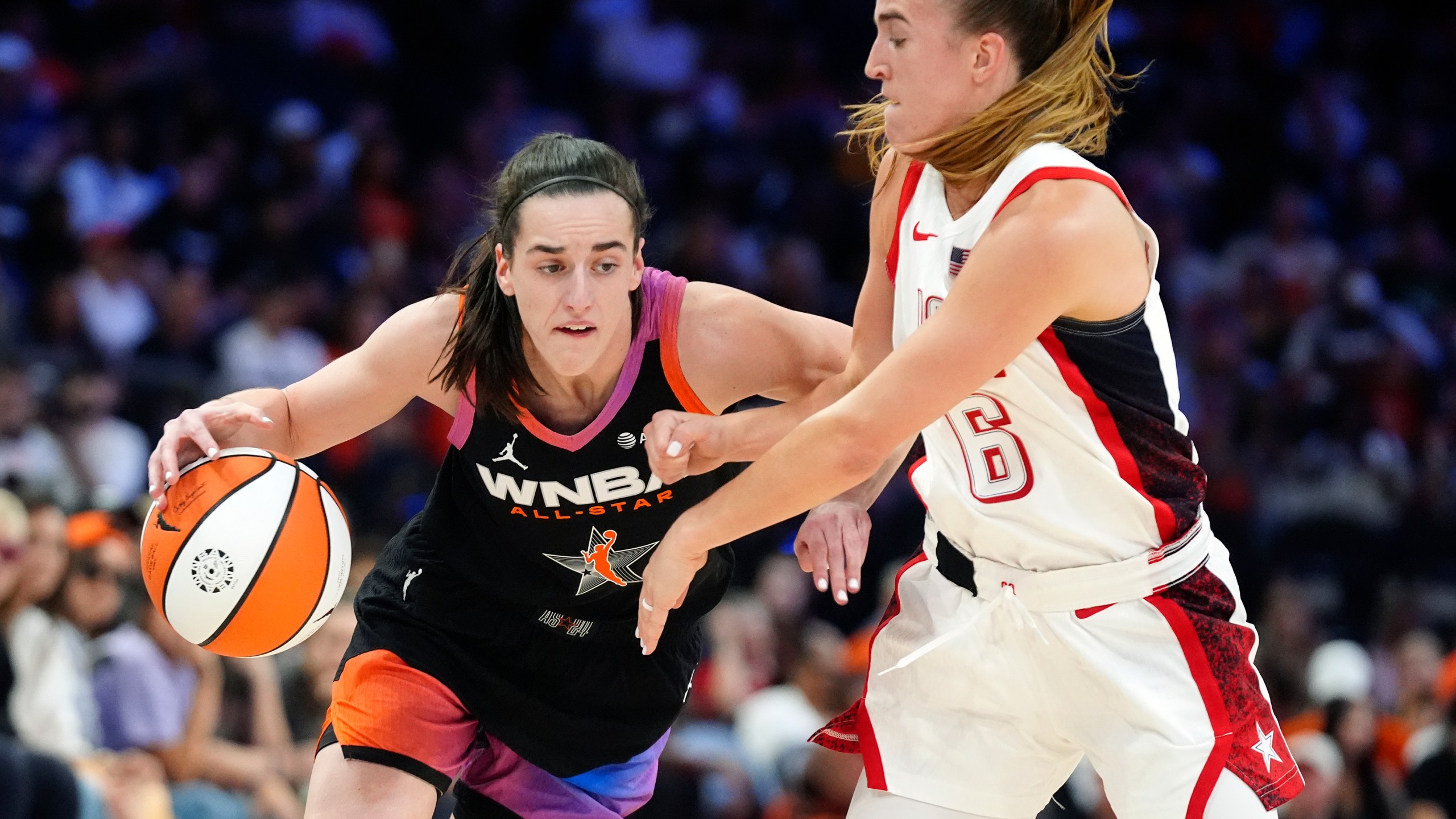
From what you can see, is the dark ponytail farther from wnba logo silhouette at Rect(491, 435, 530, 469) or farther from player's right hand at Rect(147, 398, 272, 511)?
player's right hand at Rect(147, 398, 272, 511)

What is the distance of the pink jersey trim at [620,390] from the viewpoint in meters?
3.38

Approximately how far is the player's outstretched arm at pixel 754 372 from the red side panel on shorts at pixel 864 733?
43 centimetres

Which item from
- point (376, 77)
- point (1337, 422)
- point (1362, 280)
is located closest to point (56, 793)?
point (376, 77)

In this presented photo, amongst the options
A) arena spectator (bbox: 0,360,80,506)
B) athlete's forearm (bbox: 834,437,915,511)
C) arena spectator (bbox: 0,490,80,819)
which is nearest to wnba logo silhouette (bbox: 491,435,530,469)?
athlete's forearm (bbox: 834,437,915,511)

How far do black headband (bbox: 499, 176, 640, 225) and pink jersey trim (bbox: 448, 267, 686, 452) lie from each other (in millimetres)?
199

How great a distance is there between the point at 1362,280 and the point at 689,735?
6.67 metres

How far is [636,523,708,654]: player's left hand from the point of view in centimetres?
298

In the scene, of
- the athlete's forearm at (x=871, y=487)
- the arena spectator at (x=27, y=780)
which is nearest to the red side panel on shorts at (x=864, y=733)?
the athlete's forearm at (x=871, y=487)

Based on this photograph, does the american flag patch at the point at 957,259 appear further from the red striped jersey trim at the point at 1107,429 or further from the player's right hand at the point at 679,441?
the player's right hand at the point at 679,441

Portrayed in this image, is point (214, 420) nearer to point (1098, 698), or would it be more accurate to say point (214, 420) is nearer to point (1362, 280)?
point (1098, 698)

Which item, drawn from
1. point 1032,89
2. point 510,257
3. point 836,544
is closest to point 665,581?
point 836,544

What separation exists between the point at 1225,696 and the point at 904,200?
1.14 meters

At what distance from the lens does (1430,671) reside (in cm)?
827

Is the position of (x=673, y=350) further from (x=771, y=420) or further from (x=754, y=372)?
(x=771, y=420)
